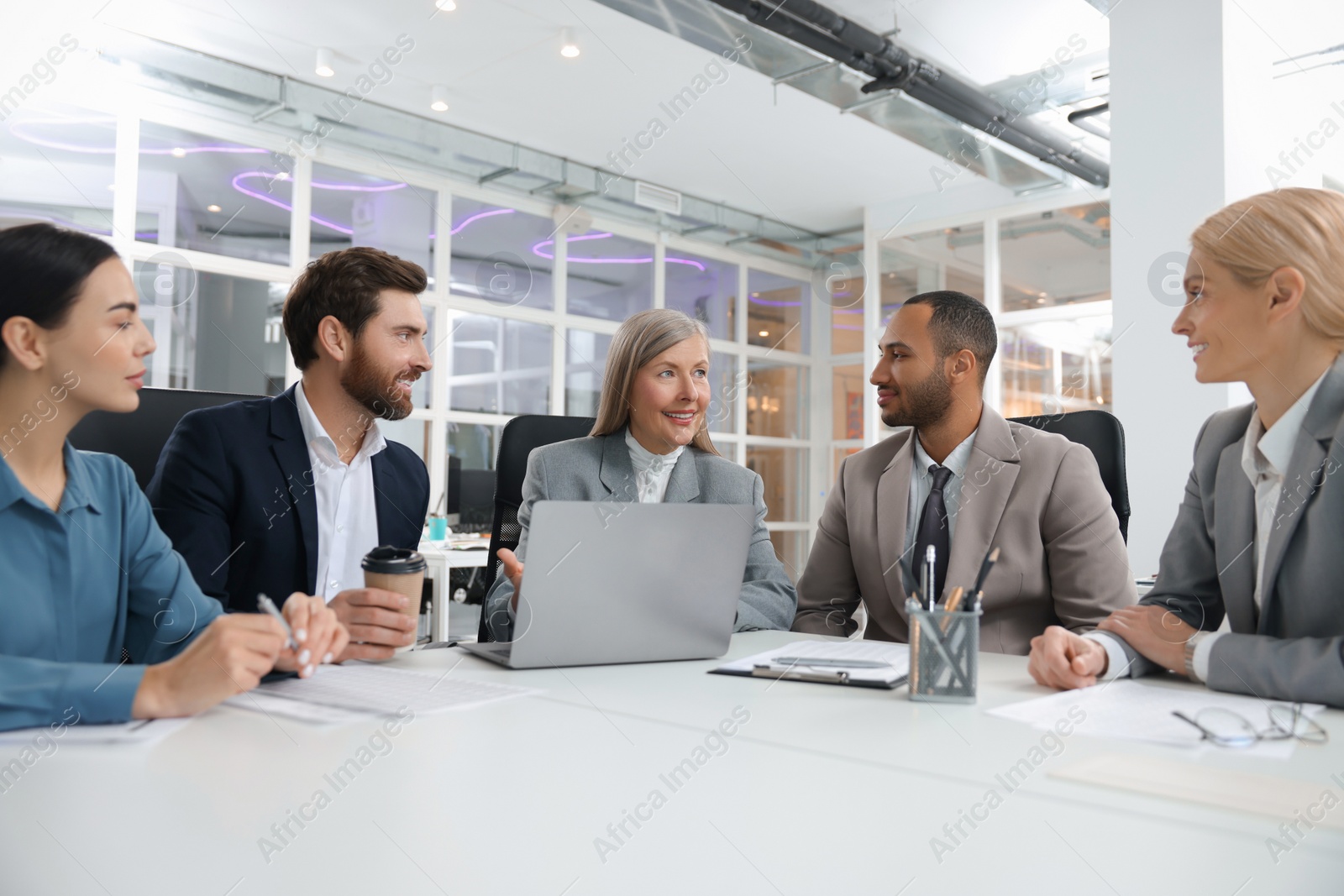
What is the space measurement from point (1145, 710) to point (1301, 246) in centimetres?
82

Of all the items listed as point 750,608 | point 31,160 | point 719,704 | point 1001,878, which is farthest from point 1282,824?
point 31,160

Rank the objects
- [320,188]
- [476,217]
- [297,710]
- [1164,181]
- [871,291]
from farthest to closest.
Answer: [871,291] < [476,217] < [320,188] < [1164,181] < [297,710]

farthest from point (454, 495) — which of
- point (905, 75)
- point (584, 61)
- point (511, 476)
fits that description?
point (511, 476)

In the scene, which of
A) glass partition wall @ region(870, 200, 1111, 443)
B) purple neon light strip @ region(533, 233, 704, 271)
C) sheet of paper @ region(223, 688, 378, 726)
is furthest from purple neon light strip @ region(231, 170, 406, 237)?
sheet of paper @ region(223, 688, 378, 726)

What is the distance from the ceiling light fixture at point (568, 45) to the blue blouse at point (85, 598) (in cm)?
487

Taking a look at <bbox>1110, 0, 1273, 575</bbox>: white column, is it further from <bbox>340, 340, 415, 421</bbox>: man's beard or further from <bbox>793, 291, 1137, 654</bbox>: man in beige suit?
<bbox>340, 340, 415, 421</bbox>: man's beard

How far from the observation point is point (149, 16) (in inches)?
220

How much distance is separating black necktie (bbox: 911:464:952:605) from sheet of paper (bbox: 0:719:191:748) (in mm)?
1601

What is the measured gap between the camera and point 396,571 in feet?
4.65

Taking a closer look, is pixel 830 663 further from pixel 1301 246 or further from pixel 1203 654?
pixel 1301 246

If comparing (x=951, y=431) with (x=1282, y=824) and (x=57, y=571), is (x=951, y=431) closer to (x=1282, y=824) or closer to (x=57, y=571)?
(x=1282, y=824)

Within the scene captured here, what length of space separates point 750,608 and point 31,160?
5.97m

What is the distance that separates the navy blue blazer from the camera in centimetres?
198

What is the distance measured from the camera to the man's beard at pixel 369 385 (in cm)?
229
